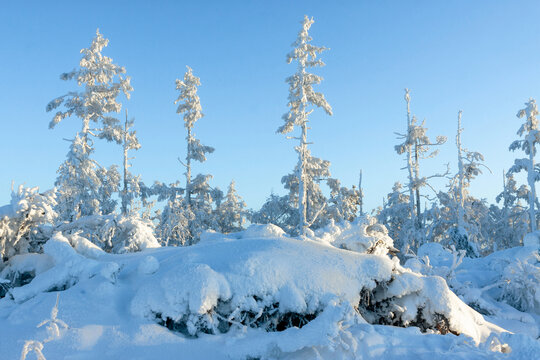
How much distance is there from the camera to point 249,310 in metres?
5.47

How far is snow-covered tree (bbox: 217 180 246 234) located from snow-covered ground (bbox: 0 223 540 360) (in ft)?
72.5

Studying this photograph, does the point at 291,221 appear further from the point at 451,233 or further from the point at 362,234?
the point at 362,234

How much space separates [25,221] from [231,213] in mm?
21411

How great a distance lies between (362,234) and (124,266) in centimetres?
500

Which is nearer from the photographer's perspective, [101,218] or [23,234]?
[23,234]

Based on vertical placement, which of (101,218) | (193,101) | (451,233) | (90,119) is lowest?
(451,233)

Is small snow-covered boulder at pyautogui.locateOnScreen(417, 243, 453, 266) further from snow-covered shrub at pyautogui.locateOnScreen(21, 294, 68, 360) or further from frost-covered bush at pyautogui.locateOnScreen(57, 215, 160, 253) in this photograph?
snow-covered shrub at pyautogui.locateOnScreen(21, 294, 68, 360)

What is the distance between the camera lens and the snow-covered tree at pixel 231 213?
2945 centimetres

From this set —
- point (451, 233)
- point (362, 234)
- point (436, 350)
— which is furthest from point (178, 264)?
point (451, 233)

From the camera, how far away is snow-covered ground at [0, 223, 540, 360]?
4715 millimetres

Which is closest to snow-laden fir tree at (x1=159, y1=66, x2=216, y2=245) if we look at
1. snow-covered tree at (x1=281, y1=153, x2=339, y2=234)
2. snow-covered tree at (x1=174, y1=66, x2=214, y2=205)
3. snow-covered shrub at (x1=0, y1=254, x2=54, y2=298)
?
snow-covered tree at (x1=174, y1=66, x2=214, y2=205)

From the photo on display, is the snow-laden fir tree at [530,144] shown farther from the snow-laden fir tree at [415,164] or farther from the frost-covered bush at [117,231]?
the frost-covered bush at [117,231]

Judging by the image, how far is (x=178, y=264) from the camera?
20.4 feet

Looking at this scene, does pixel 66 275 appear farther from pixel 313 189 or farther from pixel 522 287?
pixel 313 189
